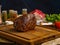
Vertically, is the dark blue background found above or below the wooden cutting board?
above

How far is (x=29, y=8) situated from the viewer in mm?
3045

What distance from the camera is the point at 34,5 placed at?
304 centimetres

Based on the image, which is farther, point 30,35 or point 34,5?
point 34,5

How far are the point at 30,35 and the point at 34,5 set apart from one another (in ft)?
5.53

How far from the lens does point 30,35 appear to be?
140 centimetres

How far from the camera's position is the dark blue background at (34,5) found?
3006mm

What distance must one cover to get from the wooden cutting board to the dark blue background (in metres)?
1.44

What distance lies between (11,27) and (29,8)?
142 cm

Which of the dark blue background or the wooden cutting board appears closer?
the wooden cutting board

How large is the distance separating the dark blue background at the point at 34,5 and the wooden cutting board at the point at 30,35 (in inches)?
56.8

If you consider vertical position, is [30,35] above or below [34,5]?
below

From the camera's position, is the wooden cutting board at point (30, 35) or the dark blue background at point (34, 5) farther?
the dark blue background at point (34, 5)

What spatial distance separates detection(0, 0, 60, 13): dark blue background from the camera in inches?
118

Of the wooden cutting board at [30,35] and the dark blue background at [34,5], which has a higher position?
the dark blue background at [34,5]
